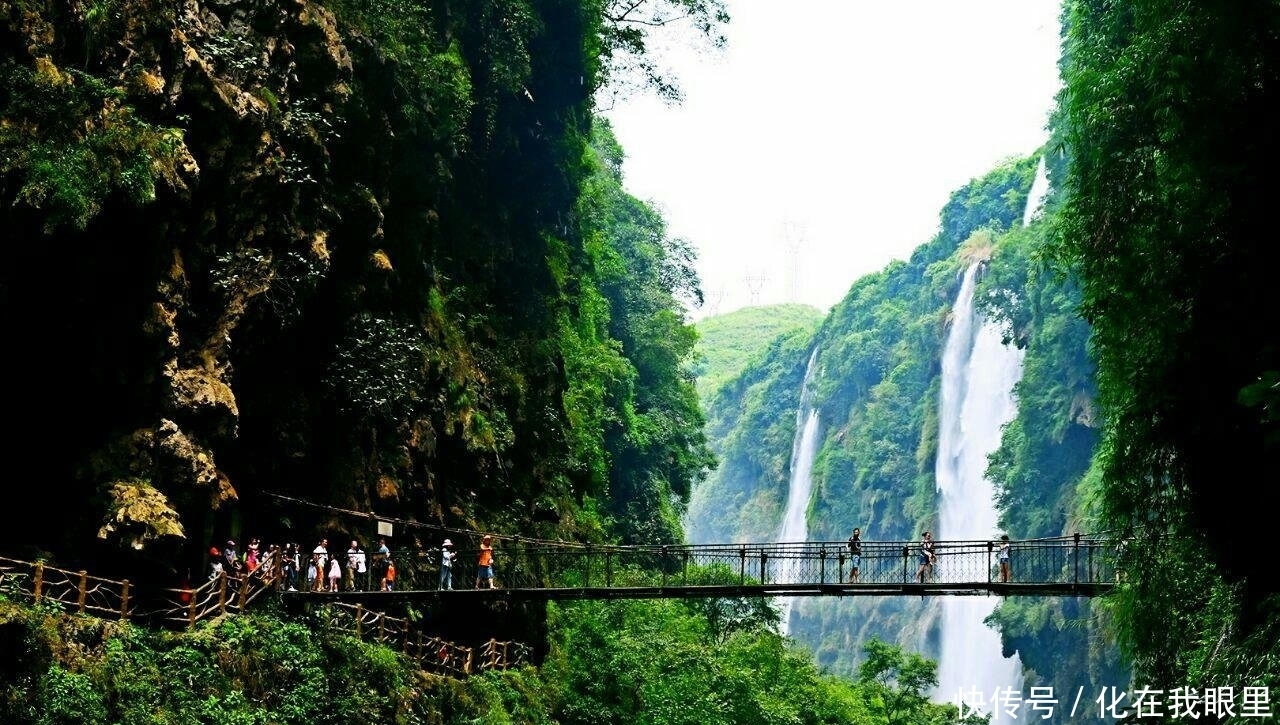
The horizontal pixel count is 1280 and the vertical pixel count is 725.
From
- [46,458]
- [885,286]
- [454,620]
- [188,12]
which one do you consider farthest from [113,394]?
[885,286]

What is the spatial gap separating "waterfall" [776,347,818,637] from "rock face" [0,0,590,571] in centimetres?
Result: 5743

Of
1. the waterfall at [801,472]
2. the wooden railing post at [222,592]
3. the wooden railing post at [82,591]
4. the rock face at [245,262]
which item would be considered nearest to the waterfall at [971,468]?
the waterfall at [801,472]

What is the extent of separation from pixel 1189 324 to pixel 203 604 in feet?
35.5

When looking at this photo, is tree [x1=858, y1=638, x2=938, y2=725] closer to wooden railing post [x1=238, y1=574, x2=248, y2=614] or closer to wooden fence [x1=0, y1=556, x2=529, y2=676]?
wooden fence [x1=0, y1=556, x2=529, y2=676]

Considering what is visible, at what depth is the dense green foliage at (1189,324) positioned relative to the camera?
10.6 metres

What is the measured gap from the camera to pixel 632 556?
30.2 meters

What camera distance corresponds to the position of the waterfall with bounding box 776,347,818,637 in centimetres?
7931

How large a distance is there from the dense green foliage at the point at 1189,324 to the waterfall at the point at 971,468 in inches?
1495

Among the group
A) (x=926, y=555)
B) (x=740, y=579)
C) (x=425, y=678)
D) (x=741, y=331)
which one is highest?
(x=741, y=331)

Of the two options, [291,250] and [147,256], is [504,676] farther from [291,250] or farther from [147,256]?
[147,256]

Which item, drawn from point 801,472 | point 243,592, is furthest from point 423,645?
point 801,472

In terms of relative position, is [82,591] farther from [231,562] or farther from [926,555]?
[926,555]

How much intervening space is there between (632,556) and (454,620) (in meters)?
9.96

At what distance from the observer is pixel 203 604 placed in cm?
1420
